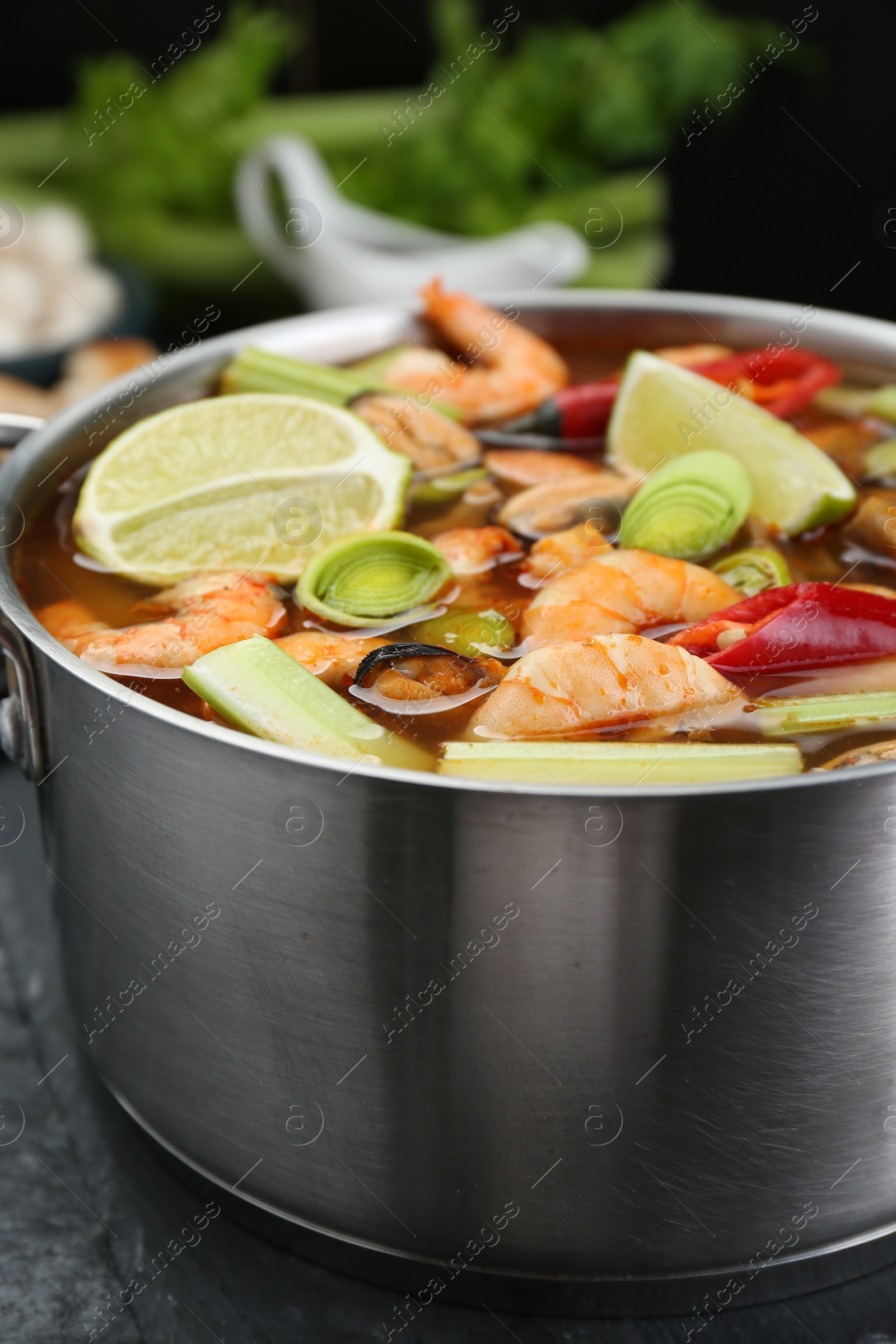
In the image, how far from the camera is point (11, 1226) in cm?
137

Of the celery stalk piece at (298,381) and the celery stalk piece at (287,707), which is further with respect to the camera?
the celery stalk piece at (298,381)

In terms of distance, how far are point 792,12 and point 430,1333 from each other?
13.5 ft

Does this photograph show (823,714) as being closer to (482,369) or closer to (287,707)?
(287,707)

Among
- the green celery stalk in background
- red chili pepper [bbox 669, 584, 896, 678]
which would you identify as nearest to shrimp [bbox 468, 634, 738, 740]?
red chili pepper [bbox 669, 584, 896, 678]

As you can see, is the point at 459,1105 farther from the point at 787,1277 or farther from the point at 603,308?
the point at 603,308

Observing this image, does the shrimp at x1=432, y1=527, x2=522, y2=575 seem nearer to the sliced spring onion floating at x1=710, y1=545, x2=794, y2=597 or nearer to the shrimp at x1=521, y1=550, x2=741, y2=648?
the shrimp at x1=521, y1=550, x2=741, y2=648

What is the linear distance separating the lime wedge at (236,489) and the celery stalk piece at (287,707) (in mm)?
329

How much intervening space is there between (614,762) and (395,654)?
279 millimetres

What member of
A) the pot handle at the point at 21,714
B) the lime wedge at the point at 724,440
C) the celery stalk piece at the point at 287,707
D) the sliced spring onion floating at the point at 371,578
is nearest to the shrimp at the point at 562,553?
the sliced spring onion floating at the point at 371,578

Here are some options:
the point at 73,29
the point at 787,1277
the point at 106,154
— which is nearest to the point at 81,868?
the point at 787,1277

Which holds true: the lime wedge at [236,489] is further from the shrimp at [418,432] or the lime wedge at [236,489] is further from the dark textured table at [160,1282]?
the dark textured table at [160,1282]

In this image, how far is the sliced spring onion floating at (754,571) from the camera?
5.07ft

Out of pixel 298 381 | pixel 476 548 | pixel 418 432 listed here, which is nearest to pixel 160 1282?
pixel 476 548

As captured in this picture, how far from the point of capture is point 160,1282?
50.8 inches
